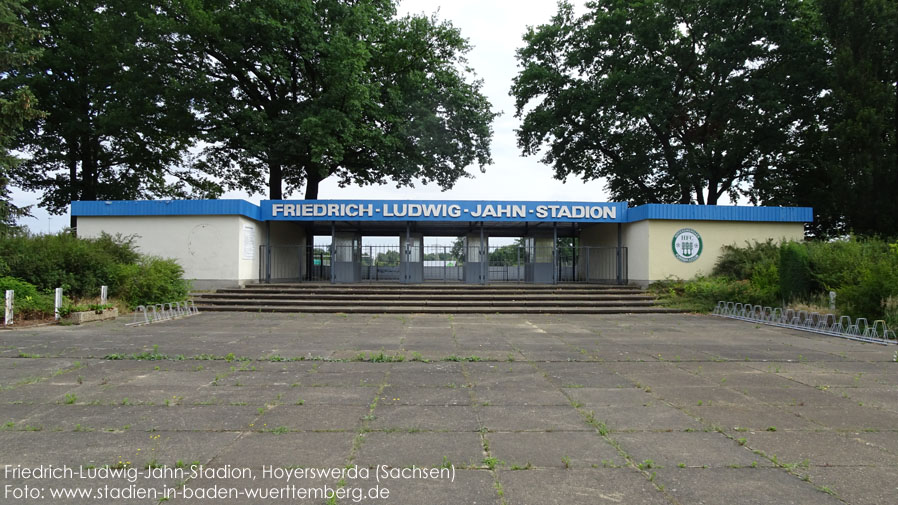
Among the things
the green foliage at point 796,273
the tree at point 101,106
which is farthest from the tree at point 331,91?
the green foliage at point 796,273

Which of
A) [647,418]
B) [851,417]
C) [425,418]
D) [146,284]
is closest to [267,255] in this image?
[146,284]

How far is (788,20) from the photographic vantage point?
25.6m

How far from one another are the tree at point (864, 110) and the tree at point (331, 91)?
16.7 m

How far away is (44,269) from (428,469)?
53.6 ft

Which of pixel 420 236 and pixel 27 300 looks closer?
pixel 27 300

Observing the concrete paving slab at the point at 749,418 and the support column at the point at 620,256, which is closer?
the concrete paving slab at the point at 749,418

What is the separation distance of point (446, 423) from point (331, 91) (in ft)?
69.4

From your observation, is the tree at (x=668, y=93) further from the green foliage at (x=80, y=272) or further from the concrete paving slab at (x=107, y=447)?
the concrete paving slab at (x=107, y=447)

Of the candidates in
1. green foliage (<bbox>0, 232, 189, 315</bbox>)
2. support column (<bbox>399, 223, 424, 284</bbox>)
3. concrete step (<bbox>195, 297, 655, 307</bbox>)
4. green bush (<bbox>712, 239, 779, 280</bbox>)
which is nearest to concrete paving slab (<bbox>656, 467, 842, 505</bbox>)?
concrete step (<bbox>195, 297, 655, 307</bbox>)

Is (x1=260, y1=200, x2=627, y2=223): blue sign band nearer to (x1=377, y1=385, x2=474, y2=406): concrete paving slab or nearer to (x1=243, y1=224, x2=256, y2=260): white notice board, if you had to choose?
(x1=243, y1=224, x2=256, y2=260): white notice board

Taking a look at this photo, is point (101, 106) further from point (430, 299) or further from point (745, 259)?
point (745, 259)

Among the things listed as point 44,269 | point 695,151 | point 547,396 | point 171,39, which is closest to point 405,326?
point 547,396

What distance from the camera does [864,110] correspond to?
21.7m

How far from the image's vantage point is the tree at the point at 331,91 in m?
22.8
